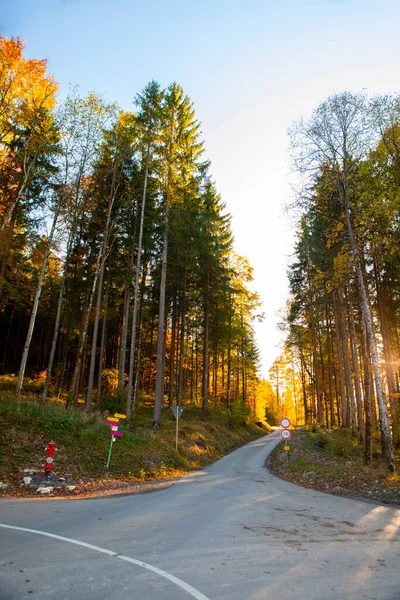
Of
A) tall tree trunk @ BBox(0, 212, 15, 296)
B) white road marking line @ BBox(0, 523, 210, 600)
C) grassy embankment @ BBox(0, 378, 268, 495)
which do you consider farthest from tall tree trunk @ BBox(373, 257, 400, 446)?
tall tree trunk @ BBox(0, 212, 15, 296)

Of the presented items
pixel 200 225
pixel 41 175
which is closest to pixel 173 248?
pixel 200 225

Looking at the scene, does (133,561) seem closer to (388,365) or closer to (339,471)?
(339,471)

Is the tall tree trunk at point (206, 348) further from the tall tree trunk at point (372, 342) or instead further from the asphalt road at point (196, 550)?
the asphalt road at point (196, 550)

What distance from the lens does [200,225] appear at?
20578 mm

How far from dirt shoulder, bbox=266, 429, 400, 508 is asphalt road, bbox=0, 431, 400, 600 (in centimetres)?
183

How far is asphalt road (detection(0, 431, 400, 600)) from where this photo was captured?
3.53 metres

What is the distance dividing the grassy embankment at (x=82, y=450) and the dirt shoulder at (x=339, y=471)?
14.6 feet

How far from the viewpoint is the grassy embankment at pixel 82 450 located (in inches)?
399

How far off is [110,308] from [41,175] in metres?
11.9

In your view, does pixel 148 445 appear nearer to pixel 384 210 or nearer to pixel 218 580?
pixel 218 580

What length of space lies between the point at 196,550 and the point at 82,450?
8479mm

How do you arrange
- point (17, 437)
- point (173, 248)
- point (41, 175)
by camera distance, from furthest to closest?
point (173, 248) → point (41, 175) → point (17, 437)

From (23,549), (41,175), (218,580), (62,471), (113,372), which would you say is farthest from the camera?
(113,372)

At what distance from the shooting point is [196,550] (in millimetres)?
4762
